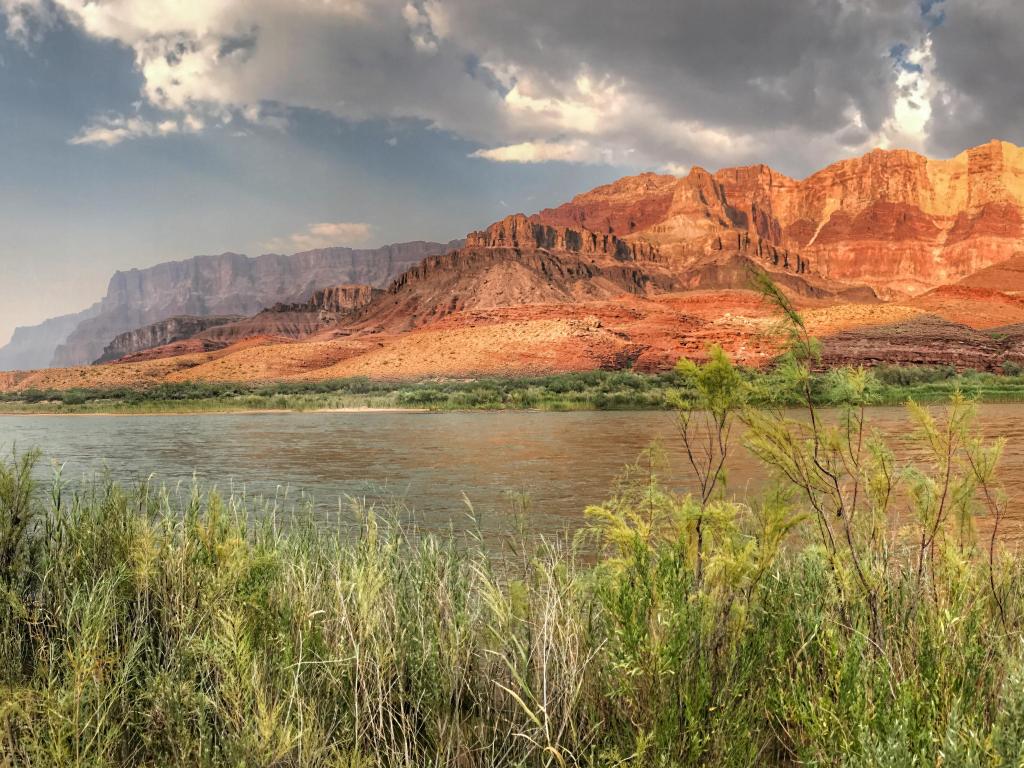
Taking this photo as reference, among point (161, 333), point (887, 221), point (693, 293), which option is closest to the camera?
point (693, 293)

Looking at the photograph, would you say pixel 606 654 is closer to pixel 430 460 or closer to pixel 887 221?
pixel 430 460

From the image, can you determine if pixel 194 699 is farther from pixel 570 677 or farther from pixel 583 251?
pixel 583 251

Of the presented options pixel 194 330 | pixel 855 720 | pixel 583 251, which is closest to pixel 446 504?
pixel 855 720

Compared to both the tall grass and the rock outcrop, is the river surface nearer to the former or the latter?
the tall grass

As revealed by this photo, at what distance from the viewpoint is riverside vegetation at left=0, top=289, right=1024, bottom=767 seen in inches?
73.7

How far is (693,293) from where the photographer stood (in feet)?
319

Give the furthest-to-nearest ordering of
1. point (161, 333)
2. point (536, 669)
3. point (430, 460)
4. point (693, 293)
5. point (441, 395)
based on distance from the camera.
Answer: point (161, 333), point (693, 293), point (441, 395), point (430, 460), point (536, 669)

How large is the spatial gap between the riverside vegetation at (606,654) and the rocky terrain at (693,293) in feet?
2.75

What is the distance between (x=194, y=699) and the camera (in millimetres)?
2170

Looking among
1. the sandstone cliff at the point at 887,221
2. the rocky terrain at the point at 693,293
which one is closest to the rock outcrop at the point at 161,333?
the rocky terrain at the point at 693,293

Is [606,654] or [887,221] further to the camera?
[887,221]

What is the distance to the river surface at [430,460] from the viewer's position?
9.26m

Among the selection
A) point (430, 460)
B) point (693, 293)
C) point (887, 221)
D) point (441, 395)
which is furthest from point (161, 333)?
point (887, 221)

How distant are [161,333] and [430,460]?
20019 centimetres
